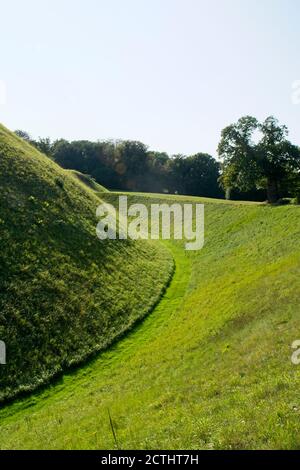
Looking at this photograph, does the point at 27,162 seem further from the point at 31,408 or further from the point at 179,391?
the point at 179,391

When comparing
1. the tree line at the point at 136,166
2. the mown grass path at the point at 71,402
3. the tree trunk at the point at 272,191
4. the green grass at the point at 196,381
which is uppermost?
the tree line at the point at 136,166

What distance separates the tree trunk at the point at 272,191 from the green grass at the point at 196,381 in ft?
98.0

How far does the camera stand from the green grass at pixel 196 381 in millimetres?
13852

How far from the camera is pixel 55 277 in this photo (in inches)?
1250

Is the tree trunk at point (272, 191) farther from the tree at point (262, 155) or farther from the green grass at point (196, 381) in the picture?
the green grass at point (196, 381)

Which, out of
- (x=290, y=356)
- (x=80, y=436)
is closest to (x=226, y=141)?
(x=290, y=356)

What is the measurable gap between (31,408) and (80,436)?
18.9ft

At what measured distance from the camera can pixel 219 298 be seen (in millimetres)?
32906

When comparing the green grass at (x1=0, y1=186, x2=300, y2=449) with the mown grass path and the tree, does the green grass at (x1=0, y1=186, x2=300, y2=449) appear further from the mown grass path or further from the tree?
the tree

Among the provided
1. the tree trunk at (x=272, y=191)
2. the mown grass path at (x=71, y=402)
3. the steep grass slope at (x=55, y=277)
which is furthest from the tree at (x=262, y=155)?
the mown grass path at (x=71, y=402)

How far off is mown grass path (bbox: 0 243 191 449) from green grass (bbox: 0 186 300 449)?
64 mm

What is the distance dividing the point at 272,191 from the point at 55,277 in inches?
1865

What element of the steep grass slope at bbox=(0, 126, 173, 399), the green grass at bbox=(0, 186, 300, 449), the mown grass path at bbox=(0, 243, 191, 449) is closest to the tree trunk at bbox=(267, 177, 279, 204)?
the steep grass slope at bbox=(0, 126, 173, 399)

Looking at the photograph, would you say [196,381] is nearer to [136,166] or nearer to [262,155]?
[262,155]
